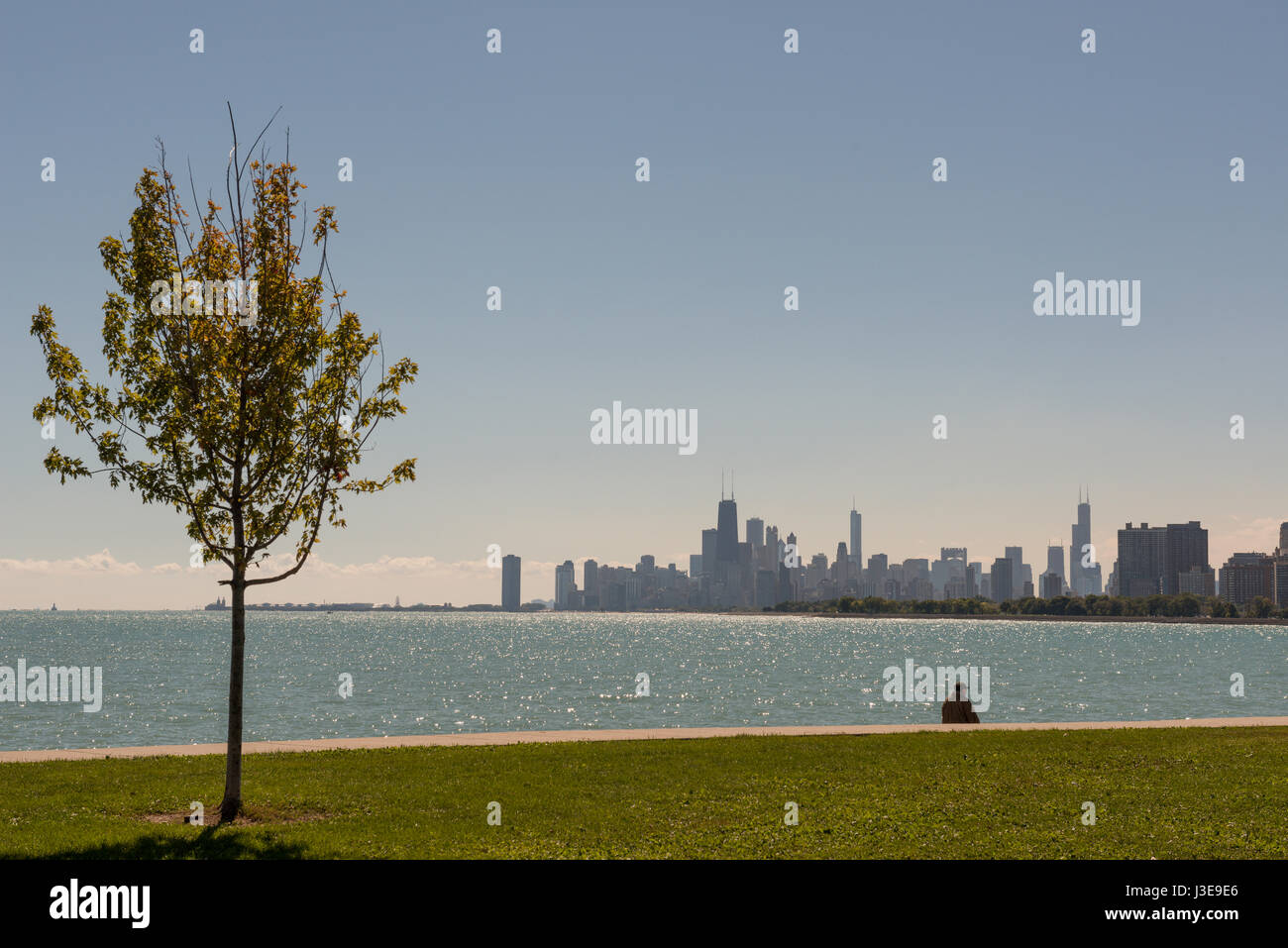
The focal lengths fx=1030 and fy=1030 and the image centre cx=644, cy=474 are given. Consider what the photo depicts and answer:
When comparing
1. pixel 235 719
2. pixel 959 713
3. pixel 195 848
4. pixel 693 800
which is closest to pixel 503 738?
pixel 693 800

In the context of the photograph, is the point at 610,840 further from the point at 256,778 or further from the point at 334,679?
the point at 334,679

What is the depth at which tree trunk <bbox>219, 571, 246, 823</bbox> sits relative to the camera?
513 inches

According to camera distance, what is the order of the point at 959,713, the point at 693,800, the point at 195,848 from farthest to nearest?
the point at 959,713
the point at 693,800
the point at 195,848

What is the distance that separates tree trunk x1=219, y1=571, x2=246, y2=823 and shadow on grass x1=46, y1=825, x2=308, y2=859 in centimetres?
122

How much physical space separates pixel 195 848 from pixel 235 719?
239 cm

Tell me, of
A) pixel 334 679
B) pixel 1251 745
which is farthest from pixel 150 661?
pixel 1251 745

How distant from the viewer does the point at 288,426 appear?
13.6 meters

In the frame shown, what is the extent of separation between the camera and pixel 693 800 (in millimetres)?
13758

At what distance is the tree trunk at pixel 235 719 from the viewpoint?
1304 centimetres
